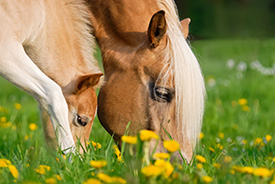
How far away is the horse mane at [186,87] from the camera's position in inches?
125

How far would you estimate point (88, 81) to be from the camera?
3.36 metres

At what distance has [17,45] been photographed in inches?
118

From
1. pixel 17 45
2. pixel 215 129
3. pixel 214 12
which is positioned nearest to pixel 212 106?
pixel 215 129

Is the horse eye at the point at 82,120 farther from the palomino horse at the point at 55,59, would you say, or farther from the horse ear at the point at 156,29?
the horse ear at the point at 156,29

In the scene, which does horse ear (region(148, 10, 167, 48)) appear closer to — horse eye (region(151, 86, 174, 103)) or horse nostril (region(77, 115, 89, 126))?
horse eye (region(151, 86, 174, 103))

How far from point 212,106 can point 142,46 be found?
3.10 meters

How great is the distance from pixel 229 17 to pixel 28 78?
17.4m

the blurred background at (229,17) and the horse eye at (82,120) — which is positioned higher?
the horse eye at (82,120)

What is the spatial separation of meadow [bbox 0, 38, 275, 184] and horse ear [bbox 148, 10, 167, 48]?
1.40 ft

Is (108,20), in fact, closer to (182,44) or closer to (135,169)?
(182,44)

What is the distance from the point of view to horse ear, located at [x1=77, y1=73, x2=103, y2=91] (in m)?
3.30

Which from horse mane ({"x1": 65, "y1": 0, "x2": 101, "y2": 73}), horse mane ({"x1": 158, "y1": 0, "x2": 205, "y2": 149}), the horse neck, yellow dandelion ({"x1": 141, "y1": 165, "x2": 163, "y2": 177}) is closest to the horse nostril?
the horse neck

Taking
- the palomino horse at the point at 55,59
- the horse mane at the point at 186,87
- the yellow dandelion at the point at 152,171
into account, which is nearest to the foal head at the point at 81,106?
the palomino horse at the point at 55,59

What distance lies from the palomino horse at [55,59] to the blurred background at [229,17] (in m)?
12.6
